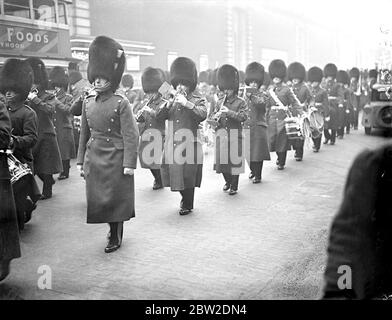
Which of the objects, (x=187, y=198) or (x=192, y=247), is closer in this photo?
(x=192, y=247)

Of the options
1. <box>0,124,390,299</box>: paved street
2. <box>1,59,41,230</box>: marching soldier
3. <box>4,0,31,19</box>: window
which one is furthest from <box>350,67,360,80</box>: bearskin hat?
<box>1,59,41,230</box>: marching soldier

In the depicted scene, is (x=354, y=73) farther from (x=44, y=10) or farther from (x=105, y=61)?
(x=105, y=61)

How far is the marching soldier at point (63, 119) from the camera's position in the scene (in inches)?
327

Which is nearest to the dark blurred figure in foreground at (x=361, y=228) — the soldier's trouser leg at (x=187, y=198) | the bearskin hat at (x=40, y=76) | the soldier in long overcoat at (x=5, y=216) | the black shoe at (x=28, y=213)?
the soldier in long overcoat at (x=5, y=216)

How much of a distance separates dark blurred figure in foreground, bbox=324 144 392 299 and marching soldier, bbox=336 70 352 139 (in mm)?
11072

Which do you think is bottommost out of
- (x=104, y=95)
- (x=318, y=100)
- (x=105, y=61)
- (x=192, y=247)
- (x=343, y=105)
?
(x=192, y=247)

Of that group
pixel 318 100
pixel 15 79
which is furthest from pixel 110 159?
pixel 318 100

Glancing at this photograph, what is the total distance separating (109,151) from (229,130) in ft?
10.1

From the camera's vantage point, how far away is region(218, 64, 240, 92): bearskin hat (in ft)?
24.6

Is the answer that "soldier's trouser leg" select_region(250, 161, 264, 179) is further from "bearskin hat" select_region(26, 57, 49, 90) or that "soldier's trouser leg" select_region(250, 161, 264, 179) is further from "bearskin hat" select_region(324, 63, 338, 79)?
"bearskin hat" select_region(324, 63, 338, 79)

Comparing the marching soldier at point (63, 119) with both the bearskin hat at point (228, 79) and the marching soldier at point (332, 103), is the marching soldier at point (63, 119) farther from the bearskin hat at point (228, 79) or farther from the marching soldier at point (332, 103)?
the marching soldier at point (332, 103)

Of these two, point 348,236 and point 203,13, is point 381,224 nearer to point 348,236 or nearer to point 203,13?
point 348,236

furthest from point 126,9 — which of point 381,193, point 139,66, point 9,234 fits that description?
point 381,193

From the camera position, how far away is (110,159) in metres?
4.64
